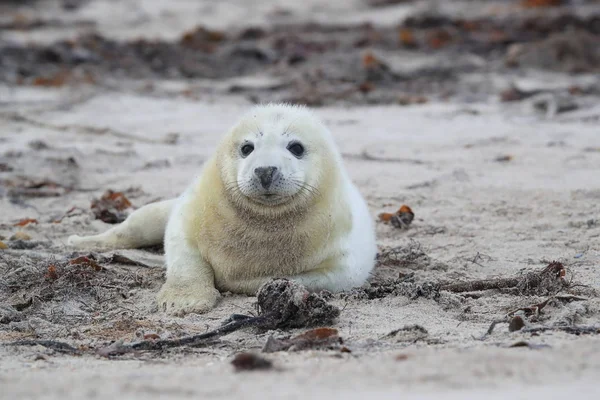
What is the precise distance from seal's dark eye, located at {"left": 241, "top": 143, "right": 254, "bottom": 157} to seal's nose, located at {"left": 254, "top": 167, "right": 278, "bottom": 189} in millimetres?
337

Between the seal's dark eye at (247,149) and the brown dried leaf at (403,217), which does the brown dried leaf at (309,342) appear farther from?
the brown dried leaf at (403,217)

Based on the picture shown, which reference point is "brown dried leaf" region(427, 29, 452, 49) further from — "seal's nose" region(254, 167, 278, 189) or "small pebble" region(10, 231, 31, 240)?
"seal's nose" region(254, 167, 278, 189)

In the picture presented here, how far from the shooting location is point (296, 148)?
15.8 feet

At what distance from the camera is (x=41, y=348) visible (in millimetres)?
3779

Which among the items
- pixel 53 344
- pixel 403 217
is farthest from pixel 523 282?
pixel 53 344

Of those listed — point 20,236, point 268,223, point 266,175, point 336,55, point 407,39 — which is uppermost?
point 407,39

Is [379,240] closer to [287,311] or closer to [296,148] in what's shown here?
[296,148]

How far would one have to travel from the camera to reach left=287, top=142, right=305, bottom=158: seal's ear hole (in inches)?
189

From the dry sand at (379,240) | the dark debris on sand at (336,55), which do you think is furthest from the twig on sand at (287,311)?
the dark debris on sand at (336,55)

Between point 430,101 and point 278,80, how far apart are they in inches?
92.8

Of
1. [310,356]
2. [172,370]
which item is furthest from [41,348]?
[310,356]

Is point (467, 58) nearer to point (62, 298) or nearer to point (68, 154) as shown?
point (68, 154)

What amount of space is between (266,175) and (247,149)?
1.29 ft

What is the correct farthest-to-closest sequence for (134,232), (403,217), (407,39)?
(407,39)
(403,217)
(134,232)
